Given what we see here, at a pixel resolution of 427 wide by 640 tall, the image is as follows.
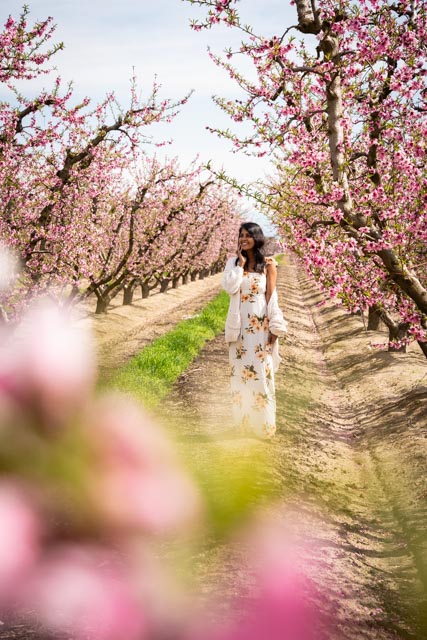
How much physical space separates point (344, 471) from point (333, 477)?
33cm

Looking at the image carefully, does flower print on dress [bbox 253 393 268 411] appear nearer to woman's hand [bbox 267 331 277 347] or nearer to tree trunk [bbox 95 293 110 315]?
woman's hand [bbox 267 331 277 347]

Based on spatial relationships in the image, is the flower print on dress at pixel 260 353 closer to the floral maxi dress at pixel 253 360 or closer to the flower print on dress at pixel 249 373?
the floral maxi dress at pixel 253 360

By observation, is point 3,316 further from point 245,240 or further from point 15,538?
point 15,538

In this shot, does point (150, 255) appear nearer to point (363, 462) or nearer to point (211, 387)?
point (211, 387)

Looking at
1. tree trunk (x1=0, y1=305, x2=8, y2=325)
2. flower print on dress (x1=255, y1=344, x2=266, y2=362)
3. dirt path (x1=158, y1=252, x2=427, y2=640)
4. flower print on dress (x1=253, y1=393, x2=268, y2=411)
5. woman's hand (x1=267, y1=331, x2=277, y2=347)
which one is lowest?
dirt path (x1=158, y1=252, x2=427, y2=640)

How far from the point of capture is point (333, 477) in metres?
6.37

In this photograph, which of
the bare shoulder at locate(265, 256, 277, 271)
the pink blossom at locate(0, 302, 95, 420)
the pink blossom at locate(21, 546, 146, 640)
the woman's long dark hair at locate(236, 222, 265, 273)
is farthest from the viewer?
the pink blossom at locate(0, 302, 95, 420)

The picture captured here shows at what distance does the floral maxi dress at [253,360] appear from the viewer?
6695 millimetres

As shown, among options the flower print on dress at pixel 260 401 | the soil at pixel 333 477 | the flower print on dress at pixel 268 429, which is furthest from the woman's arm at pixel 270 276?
the soil at pixel 333 477

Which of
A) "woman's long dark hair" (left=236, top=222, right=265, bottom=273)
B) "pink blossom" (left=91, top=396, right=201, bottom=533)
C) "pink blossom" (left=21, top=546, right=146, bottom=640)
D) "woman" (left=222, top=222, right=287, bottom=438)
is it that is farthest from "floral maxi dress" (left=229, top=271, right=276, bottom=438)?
"pink blossom" (left=21, top=546, right=146, bottom=640)

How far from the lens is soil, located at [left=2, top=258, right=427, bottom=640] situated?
3.86 meters

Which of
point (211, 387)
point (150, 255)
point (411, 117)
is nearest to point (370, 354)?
point (211, 387)

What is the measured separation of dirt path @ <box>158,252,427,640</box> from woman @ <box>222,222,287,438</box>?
681 millimetres

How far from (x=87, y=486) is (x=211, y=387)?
15.5 feet
